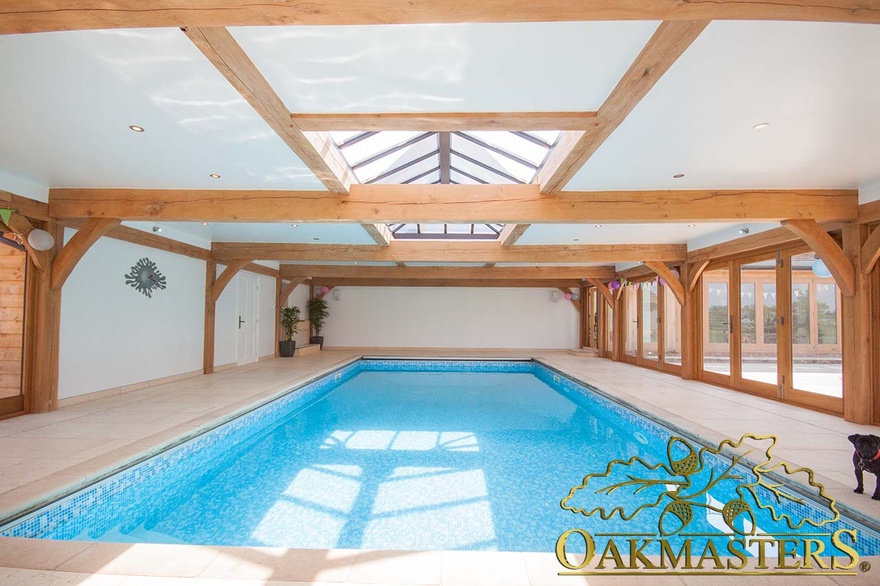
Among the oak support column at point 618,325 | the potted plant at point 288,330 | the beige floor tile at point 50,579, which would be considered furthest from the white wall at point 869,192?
the potted plant at point 288,330

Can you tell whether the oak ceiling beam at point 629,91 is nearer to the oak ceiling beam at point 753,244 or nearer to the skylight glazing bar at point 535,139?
the skylight glazing bar at point 535,139

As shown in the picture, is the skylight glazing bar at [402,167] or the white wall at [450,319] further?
the white wall at [450,319]

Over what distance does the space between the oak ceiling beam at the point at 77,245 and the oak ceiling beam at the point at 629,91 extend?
172 inches

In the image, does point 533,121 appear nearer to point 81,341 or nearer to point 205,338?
point 81,341

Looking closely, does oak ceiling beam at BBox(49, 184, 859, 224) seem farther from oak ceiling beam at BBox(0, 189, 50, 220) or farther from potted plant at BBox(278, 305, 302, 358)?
potted plant at BBox(278, 305, 302, 358)

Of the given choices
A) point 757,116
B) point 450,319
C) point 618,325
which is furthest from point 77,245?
point 618,325

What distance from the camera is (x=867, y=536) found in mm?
2375

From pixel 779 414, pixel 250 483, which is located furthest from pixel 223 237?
pixel 779 414

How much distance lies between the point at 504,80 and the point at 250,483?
3.37 meters

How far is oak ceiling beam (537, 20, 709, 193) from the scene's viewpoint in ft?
6.30

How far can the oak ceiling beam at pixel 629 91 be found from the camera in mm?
1920

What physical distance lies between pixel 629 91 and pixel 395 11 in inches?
58.1

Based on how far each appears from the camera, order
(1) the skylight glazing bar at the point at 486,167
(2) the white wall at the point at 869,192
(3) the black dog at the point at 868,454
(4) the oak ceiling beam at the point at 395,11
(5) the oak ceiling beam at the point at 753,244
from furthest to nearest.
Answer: (1) the skylight glazing bar at the point at 486,167 < (5) the oak ceiling beam at the point at 753,244 < (2) the white wall at the point at 869,192 < (3) the black dog at the point at 868,454 < (4) the oak ceiling beam at the point at 395,11

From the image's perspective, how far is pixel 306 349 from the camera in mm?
11359
